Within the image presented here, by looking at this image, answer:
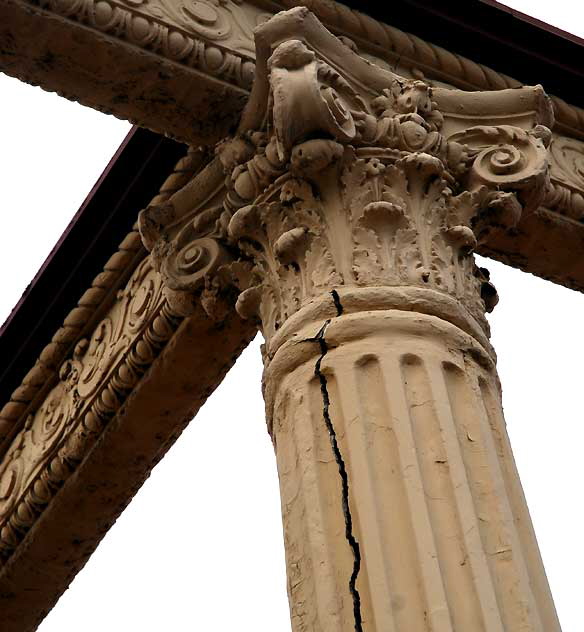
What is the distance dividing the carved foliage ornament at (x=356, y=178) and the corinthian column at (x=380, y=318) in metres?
0.01

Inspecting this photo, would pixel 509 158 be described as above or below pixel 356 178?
above

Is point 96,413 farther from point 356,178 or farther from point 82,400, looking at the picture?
point 356,178

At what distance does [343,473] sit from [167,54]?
2.73 m

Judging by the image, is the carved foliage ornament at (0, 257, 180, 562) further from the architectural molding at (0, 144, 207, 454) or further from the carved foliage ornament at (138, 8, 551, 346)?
the carved foliage ornament at (138, 8, 551, 346)

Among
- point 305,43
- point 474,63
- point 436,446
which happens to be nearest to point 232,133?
point 305,43

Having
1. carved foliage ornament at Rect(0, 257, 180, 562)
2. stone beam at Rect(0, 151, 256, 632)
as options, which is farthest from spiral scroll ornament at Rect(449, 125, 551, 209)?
carved foliage ornament at Rect(0, 257, 180, 562)

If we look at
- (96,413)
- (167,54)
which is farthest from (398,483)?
(96,413)

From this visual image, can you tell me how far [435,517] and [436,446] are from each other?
0.36 metres

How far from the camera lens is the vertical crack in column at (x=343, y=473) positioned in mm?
5682

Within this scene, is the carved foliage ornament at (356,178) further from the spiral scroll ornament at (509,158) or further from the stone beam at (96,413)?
the stone beam at (96,413)

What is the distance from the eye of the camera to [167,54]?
7.79 meters

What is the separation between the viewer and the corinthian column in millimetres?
5742

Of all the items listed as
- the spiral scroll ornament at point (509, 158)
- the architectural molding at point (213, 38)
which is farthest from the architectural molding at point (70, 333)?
the spiral scroll ornament at point (509, 158)

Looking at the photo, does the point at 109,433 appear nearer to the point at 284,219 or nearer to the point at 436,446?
the point at 284,219
